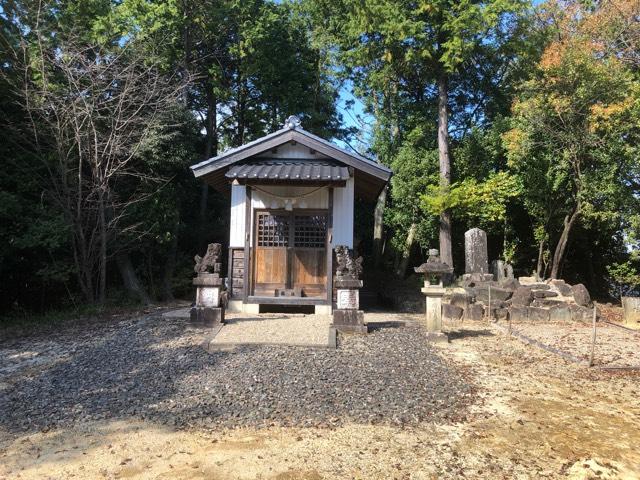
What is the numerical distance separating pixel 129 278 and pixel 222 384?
32.8ft

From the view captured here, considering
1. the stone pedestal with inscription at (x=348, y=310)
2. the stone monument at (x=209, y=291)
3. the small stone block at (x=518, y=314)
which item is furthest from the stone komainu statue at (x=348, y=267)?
the small stone block at (x=518, y=314)

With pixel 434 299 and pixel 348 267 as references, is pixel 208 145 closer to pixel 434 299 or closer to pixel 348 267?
pixel 348 267

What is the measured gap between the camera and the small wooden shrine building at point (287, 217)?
1014cm

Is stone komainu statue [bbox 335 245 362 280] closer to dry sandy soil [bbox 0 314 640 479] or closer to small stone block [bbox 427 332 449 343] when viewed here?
small stone block [bbox 427 332 449 343]

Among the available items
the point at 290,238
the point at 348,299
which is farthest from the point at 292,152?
the point at 348,299

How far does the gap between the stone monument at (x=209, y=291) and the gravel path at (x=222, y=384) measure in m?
0.63

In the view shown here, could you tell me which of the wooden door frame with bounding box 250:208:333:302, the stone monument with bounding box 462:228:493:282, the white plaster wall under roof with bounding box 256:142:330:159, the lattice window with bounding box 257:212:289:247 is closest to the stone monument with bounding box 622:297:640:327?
the stone monument with bounding box 462:228:493:282

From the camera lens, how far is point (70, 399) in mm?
5062

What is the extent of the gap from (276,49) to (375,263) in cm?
965

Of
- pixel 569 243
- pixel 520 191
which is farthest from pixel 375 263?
pixel 569 243

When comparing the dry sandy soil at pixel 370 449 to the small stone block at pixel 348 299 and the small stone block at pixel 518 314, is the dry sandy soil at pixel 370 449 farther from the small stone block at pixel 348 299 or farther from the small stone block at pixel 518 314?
the small stone block at pixel 518 314

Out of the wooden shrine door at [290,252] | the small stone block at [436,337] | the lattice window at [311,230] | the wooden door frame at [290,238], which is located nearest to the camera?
the small stone block at [436,337]

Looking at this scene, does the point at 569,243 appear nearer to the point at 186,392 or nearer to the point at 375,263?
the point at 375,263

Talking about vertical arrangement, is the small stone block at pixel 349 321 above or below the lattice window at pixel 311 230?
below
